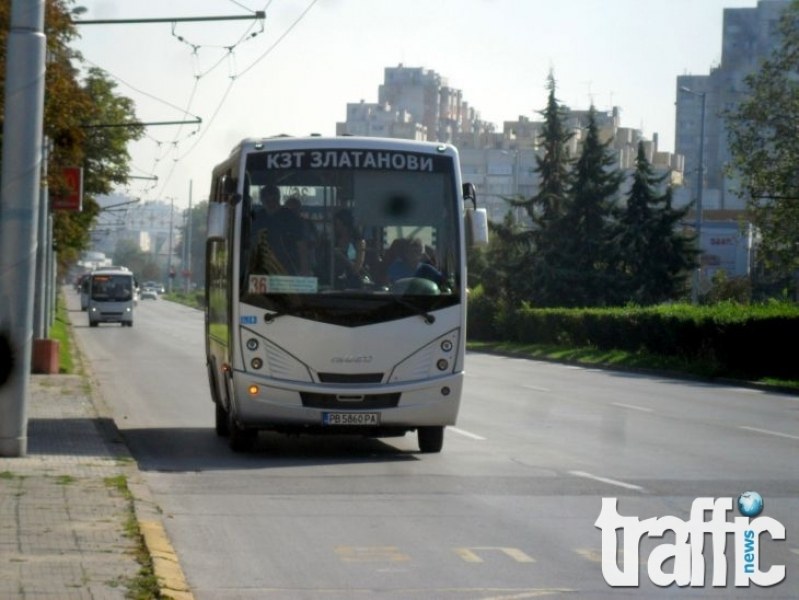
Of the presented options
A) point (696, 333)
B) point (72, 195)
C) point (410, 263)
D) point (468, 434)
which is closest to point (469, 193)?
point (410, 263)

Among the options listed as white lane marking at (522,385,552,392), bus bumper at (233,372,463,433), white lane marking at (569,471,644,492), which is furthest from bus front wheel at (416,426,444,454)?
white lane marking at (522,385,552,392)

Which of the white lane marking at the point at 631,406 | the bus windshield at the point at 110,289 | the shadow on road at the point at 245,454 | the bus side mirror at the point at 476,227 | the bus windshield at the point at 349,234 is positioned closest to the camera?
the shadow on road at the point at 245,454

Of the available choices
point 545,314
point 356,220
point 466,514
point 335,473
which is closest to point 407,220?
point 356,220

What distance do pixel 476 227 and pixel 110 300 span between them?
2480 inches

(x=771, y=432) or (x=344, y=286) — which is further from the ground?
(x=344, y=286)

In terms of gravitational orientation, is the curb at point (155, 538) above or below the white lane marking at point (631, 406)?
above

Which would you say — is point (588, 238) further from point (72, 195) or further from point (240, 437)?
point (240, 437)

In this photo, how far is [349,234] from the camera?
1598cm

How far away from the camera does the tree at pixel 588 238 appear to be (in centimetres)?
7006

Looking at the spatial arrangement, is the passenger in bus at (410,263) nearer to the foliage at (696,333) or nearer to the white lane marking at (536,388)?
the white lane marking at (536,388)

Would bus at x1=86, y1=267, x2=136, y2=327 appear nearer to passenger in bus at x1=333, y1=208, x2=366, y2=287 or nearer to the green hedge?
the green hedge

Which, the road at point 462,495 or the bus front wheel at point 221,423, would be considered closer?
the road at point 462,495

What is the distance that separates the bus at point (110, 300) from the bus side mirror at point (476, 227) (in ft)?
205

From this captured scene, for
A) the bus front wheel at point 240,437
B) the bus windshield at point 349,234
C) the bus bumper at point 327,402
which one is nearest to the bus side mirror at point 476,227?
the bus windshield at point 349,234
